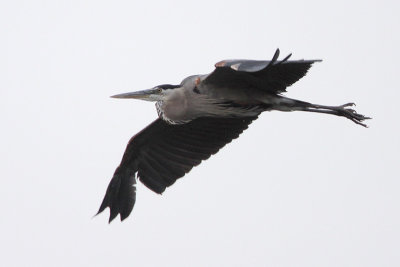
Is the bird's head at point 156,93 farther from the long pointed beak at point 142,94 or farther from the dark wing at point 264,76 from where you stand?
the dark wing at point 264,76

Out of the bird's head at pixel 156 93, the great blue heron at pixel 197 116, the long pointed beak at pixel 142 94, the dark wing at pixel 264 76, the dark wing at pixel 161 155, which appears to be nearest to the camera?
the dark wing at pixel 264 76

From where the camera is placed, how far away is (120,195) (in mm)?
10125

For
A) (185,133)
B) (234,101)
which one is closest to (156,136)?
(185,133)

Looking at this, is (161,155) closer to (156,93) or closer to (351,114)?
(156,93)

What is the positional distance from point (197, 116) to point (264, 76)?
3.25 ft

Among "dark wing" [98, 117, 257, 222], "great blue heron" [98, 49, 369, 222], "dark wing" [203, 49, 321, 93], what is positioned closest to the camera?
"dark wing" [203, 49, 321, 93]

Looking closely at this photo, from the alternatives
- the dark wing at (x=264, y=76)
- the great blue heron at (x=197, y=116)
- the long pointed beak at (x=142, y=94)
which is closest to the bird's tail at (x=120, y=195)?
the great blue heron at (x=197, y=116)

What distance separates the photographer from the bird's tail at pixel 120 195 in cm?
1006

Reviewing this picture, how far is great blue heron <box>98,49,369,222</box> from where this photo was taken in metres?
8.91

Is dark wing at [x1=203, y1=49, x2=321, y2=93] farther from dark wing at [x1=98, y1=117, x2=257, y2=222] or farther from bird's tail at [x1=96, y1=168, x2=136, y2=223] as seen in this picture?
bird's tail at [x1=96, y1=168, x2=136, y2=223]

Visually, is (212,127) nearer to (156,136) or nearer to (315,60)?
(156,136)

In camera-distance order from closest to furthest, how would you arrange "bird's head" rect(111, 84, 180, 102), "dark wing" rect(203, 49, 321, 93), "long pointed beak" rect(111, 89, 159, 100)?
"dark wing" rect(203, 49, 321, 93) < "bird's head" rect(111, 84, 180, 102) < "long pointed beak" rect(111, 89, 159, 100)

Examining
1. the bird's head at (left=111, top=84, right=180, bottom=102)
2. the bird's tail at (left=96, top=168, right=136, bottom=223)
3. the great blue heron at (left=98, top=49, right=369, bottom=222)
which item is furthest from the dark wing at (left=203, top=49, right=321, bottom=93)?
the bird's tail at (left=96, top=168, right=136, bottom=223)

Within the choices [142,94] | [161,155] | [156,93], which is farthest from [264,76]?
[161,155]
